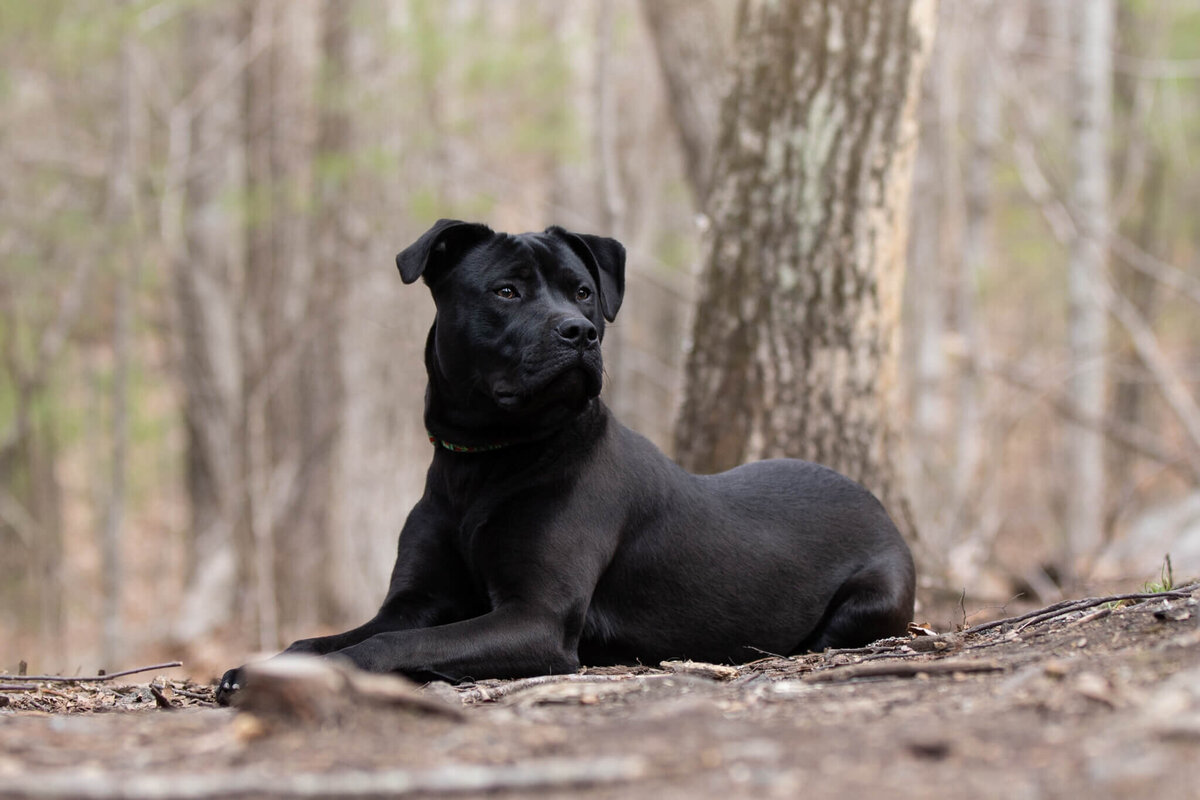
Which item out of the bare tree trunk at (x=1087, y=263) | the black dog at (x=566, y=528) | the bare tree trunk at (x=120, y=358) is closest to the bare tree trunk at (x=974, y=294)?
the bare tree trunk at (x=1087, y=263)

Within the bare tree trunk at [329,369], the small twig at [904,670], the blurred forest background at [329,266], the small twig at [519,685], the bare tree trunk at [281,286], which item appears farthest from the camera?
the bare tree trunk at [329,369]

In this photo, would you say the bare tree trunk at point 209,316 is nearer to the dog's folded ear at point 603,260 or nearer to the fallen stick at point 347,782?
the dog's folded ear at point 603,260

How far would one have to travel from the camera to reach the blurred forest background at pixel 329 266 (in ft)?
29.7

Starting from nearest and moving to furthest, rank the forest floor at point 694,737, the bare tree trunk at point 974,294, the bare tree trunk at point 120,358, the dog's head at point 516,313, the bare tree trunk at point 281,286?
the forest floor at point 694,737
the dog's head at point 516,313
the bare tree trunk at point 120,358
the bare tree trunk at point 974,294
the bare tree trunk at point 281,286

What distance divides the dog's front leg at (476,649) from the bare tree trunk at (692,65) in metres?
5.38

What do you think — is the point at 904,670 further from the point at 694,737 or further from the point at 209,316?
the point at 209,316

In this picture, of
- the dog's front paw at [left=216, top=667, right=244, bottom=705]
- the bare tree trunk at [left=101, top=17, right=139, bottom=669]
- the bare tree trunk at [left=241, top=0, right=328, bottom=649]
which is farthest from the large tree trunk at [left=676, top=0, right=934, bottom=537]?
the bare tree trunk at [left=241, top=0, right=328, bottom=649]

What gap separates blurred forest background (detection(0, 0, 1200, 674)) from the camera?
905 centimetres

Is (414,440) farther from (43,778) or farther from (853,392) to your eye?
(43,778)

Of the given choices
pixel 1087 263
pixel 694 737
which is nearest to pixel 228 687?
pixel 694 737

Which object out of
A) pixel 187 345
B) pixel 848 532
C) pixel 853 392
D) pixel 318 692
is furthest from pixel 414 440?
pixel 318 692

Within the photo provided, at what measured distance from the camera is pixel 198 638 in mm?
11586

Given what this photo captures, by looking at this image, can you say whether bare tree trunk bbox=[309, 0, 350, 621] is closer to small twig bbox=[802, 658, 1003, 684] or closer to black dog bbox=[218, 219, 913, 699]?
black dog bbox=[218, 219, 913, 699]

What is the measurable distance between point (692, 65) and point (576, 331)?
5260mm
